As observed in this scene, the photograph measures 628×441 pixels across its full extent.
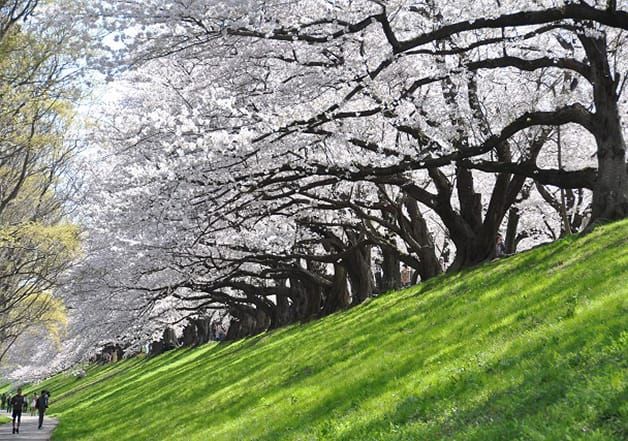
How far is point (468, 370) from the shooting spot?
8922 millimetres

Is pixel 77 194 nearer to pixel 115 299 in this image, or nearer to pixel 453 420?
pixel 115 299

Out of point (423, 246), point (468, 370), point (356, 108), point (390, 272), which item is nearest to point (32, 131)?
point (356, 108)

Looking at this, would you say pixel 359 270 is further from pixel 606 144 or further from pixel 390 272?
pixel 606 144

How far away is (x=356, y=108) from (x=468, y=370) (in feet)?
30.8

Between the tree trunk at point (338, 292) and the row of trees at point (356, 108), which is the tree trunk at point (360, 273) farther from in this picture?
the row of trees at point (356, 108)

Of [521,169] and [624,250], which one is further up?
[521,169]

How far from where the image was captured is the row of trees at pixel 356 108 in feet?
45.3

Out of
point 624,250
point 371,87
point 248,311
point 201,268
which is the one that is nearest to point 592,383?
point 624,250

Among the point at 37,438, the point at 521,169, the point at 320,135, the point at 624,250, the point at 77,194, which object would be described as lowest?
the point at 37,438

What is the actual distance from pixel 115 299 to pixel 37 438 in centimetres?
1409

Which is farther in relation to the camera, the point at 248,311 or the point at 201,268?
the point at 248,311

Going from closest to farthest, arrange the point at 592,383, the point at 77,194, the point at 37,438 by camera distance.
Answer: the point at 592,383 < the point at 37,438 < the point at 77,194

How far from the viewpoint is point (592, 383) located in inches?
265

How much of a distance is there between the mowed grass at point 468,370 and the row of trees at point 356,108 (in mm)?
2488
